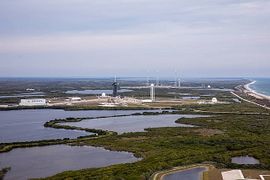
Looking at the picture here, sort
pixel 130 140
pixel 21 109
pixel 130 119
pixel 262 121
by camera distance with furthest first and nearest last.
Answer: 1. pixel 21 109
2. pixel 130 119
3. pixel 262 121
4. pixel 130 140

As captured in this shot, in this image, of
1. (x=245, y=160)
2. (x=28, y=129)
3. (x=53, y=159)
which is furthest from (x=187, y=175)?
(x=28, y=129)

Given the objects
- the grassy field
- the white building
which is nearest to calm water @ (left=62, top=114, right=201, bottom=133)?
the grassy field

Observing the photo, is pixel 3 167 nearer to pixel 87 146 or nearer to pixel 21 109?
pixel 87 146

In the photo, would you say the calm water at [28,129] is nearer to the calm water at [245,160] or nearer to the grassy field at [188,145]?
the grassy field at [188,145]

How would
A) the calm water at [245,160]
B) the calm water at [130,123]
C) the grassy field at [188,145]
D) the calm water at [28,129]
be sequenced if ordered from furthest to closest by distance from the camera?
the calm water at [130,123]
the calm water at [28,129]
the calm water at [245,160]
the grassy field at [188,145]

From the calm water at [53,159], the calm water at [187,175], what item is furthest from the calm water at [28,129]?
the calm water at [187,175]

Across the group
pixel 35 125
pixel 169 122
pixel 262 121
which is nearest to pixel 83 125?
pixel 35 125

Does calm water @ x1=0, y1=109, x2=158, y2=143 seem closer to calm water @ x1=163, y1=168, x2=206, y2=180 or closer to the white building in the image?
the white building
